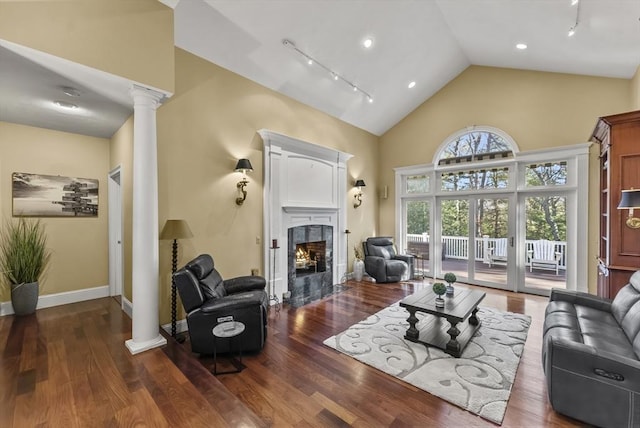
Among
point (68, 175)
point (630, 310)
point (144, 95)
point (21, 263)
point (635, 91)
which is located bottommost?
point (630, 310)

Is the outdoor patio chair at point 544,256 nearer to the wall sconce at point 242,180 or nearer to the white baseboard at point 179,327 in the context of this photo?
the wall sconce at point 242,180

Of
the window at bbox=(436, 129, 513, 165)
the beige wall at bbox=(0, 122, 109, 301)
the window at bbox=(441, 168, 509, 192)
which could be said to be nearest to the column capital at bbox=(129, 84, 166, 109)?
the beige wall at bbox=(0, 122, 109, 301)

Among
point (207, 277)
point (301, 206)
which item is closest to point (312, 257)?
point (301, 206)

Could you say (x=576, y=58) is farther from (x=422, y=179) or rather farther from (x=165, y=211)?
(x=165, y=211)

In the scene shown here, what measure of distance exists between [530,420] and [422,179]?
17.6ft

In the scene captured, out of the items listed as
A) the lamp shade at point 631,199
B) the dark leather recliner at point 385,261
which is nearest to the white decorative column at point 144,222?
the dark leather recliner at point 385,261

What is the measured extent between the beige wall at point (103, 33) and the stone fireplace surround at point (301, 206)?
1.81 meters

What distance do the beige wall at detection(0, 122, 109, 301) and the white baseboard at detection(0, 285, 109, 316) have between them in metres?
0.07

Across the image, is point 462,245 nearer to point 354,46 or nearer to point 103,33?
point 354,46

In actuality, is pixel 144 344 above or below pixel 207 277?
below

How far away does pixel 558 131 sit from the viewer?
4.95 m

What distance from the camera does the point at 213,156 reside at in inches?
155

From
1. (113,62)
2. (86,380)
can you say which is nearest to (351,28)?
(113,62)

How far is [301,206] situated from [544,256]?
481 cm
